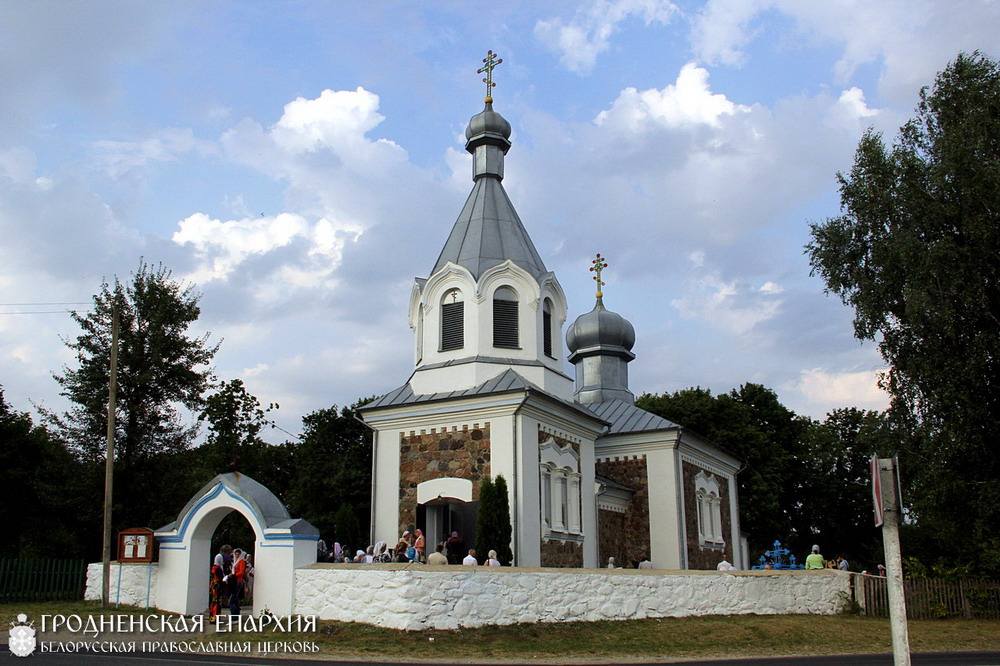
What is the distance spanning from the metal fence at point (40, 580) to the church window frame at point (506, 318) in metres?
10.6

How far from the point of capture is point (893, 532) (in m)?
6.33

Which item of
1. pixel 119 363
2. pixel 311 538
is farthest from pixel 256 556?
pixel 119 363

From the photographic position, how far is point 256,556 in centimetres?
1475

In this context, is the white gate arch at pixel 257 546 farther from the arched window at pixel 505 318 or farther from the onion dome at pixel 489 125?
the onion dome at pixel 489 125

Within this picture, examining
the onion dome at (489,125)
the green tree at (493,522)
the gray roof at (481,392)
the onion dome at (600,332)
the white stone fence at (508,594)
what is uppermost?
the onion dome at (489,125)

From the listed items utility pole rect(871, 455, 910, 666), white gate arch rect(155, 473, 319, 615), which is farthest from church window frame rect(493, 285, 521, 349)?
utility pole rect(871, 455, 910, 666)

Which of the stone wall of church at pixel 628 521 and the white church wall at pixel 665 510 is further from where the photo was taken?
the white church wall at pixel 665 510

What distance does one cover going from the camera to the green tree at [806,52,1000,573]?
58.1ft

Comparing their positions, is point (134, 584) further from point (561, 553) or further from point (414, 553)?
point (561, 553)

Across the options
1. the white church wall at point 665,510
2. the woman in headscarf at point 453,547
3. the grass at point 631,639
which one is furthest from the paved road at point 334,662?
the white church wall at point 665,510

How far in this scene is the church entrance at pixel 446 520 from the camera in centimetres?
1941

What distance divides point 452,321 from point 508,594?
8.25 metres

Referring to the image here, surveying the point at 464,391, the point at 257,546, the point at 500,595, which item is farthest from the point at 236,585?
the point at 464,391

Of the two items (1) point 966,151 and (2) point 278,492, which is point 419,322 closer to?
(1) point 966,151
